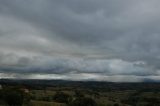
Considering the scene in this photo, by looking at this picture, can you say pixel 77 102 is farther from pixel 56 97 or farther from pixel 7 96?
pixel 56 97

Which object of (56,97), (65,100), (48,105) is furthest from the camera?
(56,97)

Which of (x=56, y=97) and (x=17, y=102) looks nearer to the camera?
(x=17, y=102)

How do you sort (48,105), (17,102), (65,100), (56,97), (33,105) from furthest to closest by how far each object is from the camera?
(56,97) < (65,100) < (48,105) < (33,105) < (17,102)

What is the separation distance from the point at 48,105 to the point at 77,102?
11.6 meters

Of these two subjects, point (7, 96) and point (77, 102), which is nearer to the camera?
point (7, 96)

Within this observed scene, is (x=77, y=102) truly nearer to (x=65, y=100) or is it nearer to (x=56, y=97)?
(x=65, y=100)

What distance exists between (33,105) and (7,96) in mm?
11250

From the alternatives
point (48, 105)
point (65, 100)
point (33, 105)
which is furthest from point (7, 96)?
point (65, 100)

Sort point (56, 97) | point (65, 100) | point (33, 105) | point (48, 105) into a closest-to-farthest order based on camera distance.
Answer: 1. point (33, 105)
2. point (48, 105)
3. point (65, 100)
4. point (56, 97)

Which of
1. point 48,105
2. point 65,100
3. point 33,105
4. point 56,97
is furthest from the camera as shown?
point 56,97

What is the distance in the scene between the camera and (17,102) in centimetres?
10281

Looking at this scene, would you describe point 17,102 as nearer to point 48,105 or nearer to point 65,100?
point 48,105

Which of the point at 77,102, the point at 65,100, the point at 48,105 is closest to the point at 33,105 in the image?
the point at 48,105

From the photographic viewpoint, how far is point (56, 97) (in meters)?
165
